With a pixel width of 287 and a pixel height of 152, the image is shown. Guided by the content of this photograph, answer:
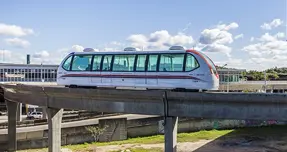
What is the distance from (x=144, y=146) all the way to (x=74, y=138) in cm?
804

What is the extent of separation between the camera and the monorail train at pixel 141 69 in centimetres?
1955

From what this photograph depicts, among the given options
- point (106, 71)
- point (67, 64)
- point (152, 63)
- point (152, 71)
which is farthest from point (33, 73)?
point (152, 71)

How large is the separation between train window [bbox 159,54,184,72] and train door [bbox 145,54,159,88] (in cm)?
41

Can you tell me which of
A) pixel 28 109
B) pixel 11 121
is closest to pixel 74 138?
pixel 11 121

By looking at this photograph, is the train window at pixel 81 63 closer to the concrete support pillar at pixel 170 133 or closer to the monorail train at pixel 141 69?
the monorail train at pixel 141 69

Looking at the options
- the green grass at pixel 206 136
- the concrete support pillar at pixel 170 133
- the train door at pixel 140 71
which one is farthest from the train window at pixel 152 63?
the green grass at pixel 206 136

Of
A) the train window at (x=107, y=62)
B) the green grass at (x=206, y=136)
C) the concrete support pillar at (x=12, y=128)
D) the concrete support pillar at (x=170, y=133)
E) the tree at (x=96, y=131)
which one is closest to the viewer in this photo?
the concrete support pillar at (x=170, y=133)

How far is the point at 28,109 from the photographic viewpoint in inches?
2486

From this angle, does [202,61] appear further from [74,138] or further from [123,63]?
[74,138]

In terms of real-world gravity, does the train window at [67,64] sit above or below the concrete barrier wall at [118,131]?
above

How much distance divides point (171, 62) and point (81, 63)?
708 cm

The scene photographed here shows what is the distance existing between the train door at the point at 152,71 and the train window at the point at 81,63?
470cm

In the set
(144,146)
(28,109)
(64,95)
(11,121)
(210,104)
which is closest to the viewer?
(210,104)

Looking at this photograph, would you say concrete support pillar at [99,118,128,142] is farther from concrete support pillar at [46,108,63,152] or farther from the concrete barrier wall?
concrete support pillar at [46,108,63,152]
